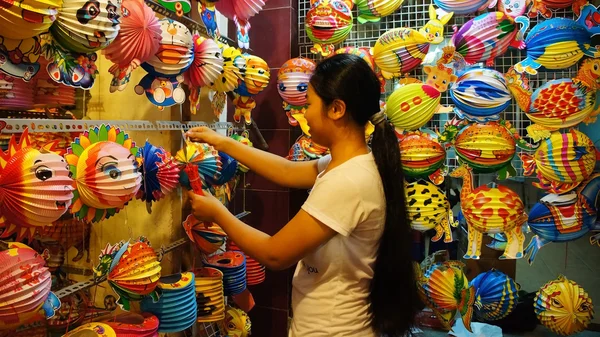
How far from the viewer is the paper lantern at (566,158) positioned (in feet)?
5.59

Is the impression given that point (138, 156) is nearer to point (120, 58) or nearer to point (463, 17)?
point (120, 58)

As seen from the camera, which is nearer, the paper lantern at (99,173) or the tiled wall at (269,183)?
the paper lantern at (99,173)

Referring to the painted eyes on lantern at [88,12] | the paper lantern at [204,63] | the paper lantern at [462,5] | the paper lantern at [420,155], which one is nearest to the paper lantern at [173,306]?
the paper lantern at [204,63]

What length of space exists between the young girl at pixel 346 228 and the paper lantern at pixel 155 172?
0.56ft

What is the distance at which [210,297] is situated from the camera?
1.70m

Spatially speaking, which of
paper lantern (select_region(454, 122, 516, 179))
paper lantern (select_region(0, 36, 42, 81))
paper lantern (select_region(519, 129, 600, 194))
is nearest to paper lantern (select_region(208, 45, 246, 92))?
paper lantern (select_region(0, 36, 42, 81))

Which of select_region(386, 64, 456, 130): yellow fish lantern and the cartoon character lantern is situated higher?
the cartoon character lantern

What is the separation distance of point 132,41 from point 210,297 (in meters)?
0.99

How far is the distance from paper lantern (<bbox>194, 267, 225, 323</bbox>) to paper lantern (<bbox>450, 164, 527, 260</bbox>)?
3.48 ft

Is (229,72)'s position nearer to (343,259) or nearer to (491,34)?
(343,259)

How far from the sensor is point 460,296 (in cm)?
187

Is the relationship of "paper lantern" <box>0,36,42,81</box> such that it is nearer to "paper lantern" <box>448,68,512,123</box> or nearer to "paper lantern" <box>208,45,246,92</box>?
"paper lantern" <box>208,45,246,92</box>

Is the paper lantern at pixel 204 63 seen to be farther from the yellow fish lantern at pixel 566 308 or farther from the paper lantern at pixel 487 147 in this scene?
the yellow fish lantern at pixel 566 308

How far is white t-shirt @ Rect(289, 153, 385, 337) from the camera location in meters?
1.12
